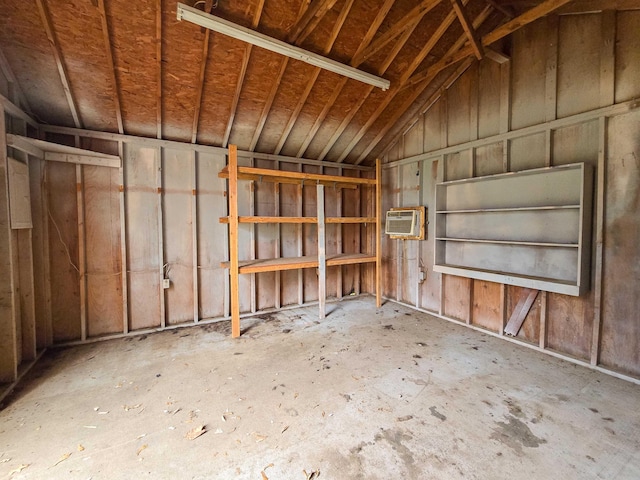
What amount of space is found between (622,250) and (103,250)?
5.84 metres

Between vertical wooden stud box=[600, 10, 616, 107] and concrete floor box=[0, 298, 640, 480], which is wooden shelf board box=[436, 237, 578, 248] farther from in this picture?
vertical wooden stud box=[600, 10, 616, 107]

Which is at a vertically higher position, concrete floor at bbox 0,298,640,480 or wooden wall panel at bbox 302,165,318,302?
wooden wall panel at bbox 302,165,318,302

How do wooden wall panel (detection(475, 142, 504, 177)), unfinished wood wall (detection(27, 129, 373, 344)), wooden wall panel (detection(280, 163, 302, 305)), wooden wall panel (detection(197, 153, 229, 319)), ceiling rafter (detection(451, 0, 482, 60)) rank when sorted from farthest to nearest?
wooden wall panel (detection(280, 163, 302, 305)), wooden wall panel (detection(197, 153, 229, 319)), wooden wall panel (detection(475, 142, 504, 177)), unfinished wood wall (detection(27, 129, 373, 344)), ceiling rafter (detection(451, 0, 482, 60))

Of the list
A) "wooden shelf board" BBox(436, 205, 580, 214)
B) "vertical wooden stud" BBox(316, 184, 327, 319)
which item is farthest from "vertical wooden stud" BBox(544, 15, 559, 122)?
"vertical wooden stud" BBox(316, 184, 327, 319)

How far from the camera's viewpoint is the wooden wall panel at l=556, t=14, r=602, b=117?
2.93m

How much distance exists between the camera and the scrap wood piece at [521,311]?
3.47 meters

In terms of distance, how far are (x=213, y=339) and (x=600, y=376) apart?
422 cm

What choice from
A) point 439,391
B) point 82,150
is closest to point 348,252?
point 439,391

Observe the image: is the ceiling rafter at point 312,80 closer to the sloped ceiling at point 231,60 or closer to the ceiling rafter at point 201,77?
the sloped ceiling at point 231,60

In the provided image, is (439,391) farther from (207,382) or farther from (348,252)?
(348,252)

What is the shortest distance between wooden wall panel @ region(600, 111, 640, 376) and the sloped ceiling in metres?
1.43

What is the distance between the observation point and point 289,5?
9.73 feet

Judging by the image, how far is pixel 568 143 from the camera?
3.13 meters

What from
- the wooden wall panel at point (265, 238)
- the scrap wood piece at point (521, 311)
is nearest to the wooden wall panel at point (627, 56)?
the scrap wood piece at point (521, 311)
